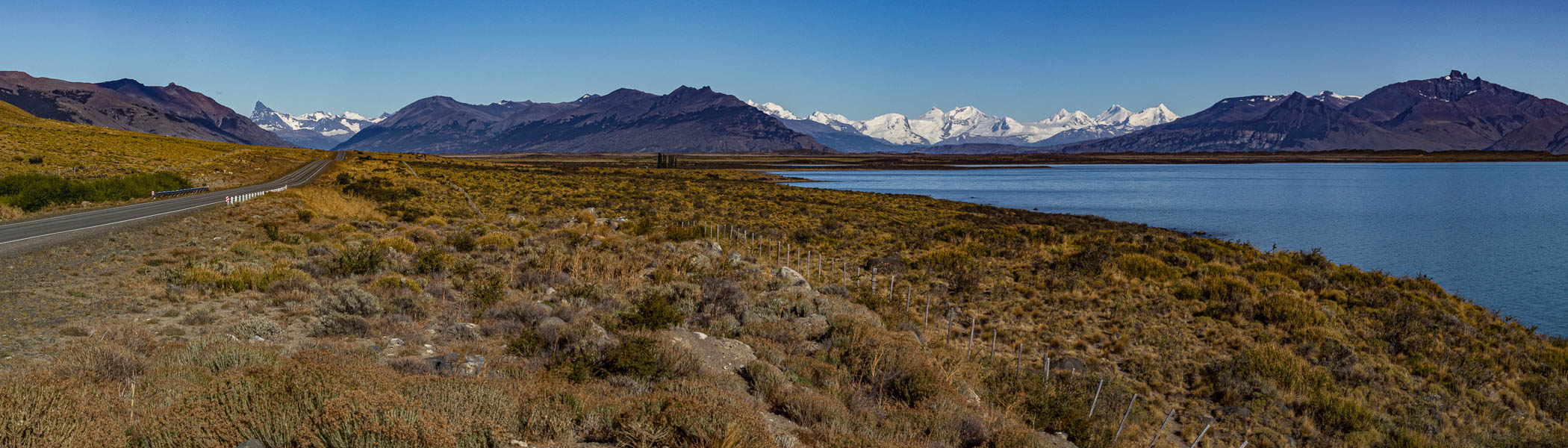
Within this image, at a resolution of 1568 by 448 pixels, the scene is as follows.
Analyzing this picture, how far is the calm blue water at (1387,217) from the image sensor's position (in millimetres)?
24188

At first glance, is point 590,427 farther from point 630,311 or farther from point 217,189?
point 217,189

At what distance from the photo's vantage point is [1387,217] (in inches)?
1770

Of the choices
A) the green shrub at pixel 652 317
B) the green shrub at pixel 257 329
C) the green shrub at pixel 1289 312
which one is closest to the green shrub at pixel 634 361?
the green shrub at pixel 652 317

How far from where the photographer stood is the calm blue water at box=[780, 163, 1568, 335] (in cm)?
2419

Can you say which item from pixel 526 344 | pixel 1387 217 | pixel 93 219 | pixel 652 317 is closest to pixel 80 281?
pixel 526 344

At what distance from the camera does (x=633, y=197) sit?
4906cm

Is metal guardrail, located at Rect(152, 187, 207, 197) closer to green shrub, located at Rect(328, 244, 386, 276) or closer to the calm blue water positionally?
green shrub, located at Rect(328, 244, 386, 276)

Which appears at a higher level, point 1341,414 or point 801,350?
point 801,350

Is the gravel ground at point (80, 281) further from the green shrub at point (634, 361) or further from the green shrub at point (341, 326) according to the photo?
the green shrub at point (634, 361)

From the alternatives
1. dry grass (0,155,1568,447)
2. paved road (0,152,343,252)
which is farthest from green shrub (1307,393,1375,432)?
paved road (0,152,343,252)

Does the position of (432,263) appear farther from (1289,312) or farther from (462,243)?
(1289,312)

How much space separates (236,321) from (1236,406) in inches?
576

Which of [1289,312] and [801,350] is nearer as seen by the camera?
[801,350]

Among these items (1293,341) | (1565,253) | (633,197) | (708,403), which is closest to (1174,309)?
(1293,341)
